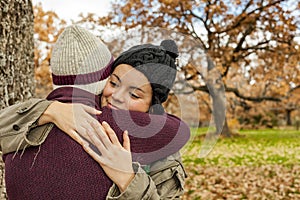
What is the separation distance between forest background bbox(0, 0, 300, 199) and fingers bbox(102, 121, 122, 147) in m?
0.28

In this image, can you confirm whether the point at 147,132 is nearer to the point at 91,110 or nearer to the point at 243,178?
the point at 91,110

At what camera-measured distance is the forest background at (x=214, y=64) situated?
176 centimetres

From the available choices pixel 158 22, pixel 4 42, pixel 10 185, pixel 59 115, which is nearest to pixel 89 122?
pixel 59 115

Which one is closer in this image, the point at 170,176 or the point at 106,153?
the point at 106,153

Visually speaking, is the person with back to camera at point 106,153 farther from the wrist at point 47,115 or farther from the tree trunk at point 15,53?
the tree trunk at point 15,53

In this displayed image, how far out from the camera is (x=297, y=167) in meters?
8.91

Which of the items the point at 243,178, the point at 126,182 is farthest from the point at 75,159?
the point at 243,178

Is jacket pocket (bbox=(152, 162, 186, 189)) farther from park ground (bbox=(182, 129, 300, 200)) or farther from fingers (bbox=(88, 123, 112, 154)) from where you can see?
park ground (bbox=(182, 129, 300, 200))

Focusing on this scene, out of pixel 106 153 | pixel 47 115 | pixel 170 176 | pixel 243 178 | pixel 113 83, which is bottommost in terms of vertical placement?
pixel 243 178

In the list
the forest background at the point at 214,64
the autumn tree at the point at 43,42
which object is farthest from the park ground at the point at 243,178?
the autumn tree at the point at 43,42

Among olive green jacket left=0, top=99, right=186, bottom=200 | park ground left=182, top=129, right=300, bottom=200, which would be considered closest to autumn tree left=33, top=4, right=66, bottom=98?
park ground left=182, top=129, right=300, bottom=200

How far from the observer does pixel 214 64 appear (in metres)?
1.98

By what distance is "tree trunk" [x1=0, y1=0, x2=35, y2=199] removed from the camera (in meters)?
2.63

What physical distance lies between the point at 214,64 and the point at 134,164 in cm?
68
